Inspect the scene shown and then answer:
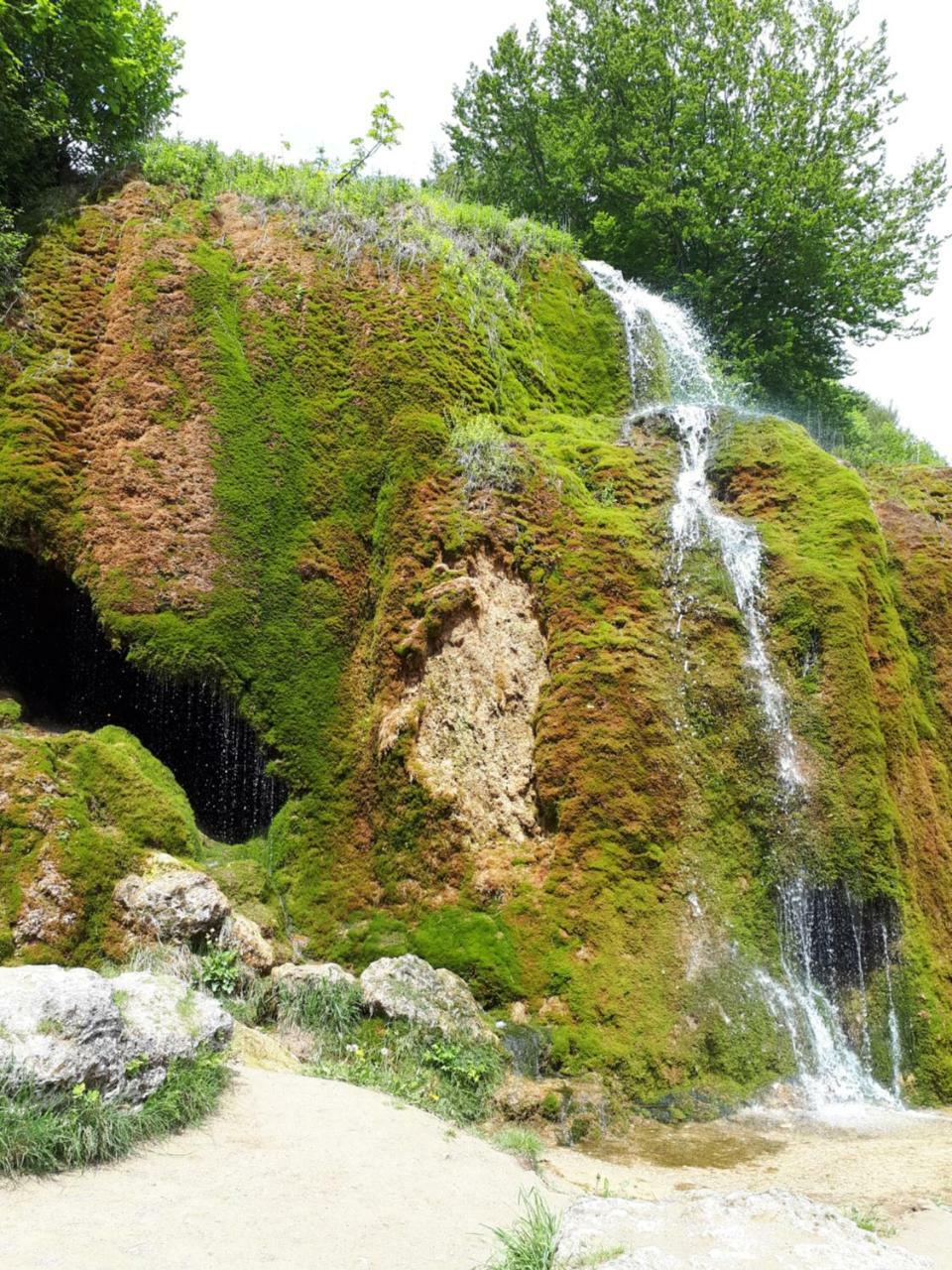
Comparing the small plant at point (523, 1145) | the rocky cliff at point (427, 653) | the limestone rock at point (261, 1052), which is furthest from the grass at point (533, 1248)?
the rocky cliff at point (427, 653)

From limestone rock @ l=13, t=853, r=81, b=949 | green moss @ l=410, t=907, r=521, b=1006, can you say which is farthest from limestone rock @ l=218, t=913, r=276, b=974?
green moss @ l=410, t=907, r=521, b=1006

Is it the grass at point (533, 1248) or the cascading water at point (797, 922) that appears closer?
the grass at point (533, 1248)

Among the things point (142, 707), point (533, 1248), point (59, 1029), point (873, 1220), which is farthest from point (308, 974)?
point (873, 1220)

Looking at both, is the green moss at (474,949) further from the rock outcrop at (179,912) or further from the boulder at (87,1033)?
the boulder at (87,1033)

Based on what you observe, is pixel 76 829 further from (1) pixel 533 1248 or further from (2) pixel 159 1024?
(1) pixel 533 1248

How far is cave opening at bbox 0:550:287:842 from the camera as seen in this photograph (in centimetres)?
976

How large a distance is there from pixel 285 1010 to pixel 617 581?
5.50 metres

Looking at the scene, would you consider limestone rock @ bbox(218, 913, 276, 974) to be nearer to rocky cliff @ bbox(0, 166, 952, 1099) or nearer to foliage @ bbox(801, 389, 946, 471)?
rocky cliff @ bbox(0, 166, 952, 1099)

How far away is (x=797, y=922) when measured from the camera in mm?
8594

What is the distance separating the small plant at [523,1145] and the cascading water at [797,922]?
2737 millimetres

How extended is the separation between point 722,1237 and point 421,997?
428cm

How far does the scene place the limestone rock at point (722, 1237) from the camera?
3301 millimetres

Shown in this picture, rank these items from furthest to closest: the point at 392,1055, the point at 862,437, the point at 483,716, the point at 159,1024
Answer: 1. the point at 862,437
2. the point at 483,716
3. the point at 392,1055
4. the point at 159,1024

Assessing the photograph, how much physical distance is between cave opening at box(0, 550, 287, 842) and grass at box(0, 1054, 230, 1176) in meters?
4.59
